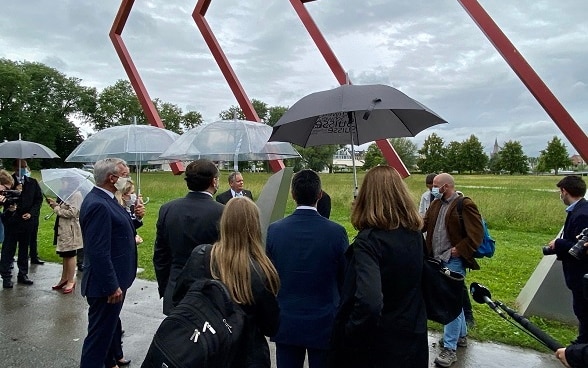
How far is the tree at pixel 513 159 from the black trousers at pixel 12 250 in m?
50.7

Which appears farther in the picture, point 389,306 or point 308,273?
point 308,273

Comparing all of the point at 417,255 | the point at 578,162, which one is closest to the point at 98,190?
the point at 417,255

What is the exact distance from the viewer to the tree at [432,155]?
3228cm

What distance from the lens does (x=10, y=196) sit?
6246 millimetres

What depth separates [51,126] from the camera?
57688 millimetres

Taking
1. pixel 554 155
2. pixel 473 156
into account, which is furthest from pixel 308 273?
pixel 473 156

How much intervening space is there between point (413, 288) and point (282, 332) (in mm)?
829

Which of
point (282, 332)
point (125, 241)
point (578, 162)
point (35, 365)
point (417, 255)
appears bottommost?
point (35, 365)

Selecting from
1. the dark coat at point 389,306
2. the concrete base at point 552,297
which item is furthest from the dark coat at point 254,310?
the concrete base at point 552,297

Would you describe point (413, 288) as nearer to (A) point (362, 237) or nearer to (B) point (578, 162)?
(A) point (362, 237)

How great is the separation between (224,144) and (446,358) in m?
3.12

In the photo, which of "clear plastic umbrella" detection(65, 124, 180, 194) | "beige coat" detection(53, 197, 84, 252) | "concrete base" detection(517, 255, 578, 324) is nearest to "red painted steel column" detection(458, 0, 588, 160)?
"concrete base" detection(517, 255, 578, 324)

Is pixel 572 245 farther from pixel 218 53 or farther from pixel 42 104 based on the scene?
pixel 42 104

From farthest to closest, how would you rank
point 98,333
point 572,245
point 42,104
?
point 42,104 → point 572,245 → point 98,333
